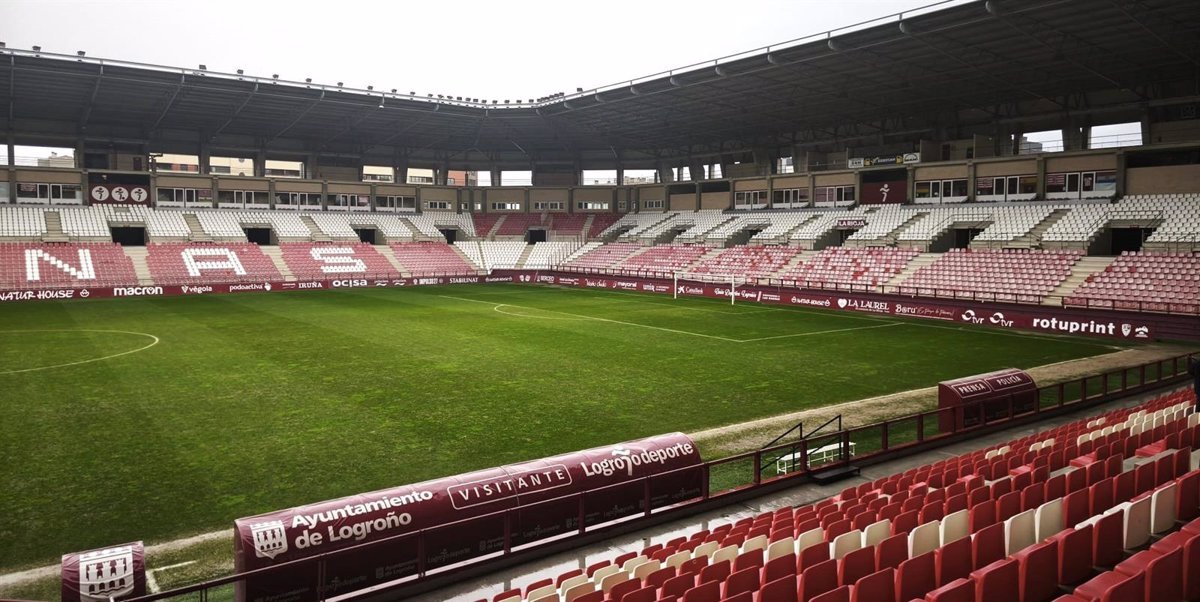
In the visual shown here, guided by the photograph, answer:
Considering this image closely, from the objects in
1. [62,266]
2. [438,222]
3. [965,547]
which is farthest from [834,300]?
[62,266]

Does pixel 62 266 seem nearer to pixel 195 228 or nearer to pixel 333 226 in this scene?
pixel 195 228

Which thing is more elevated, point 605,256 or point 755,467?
point 605,256

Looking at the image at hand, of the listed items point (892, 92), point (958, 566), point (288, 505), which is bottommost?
point (288, 505)

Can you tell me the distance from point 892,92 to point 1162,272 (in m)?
21.3

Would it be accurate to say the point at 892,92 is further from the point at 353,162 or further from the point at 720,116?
the point at 353,162

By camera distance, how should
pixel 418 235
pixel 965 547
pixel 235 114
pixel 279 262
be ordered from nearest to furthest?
pixel 965 547 < pixel 235 114 < pixel 279 262 < pixel 418 235

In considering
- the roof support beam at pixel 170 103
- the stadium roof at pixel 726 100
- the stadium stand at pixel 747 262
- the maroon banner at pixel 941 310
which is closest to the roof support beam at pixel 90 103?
the stadium roof at pixel 726 100

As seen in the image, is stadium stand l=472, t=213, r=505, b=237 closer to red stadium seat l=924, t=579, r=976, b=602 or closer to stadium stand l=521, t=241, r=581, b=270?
stadium stand l=521, t=241, r=581, b=270

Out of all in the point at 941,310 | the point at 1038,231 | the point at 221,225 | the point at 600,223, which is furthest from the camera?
the point at 600,223

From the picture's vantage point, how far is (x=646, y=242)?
69500 millimetres

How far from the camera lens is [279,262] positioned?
200 ft

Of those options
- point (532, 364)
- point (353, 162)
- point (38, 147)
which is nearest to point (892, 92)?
point (532, 364)

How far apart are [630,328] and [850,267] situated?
2166 cm

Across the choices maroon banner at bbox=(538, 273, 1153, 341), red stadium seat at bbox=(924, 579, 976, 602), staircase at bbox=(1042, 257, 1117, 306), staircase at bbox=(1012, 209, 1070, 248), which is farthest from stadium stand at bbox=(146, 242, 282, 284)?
red stadium seat at bbox=(924, 579, 976, 602)
